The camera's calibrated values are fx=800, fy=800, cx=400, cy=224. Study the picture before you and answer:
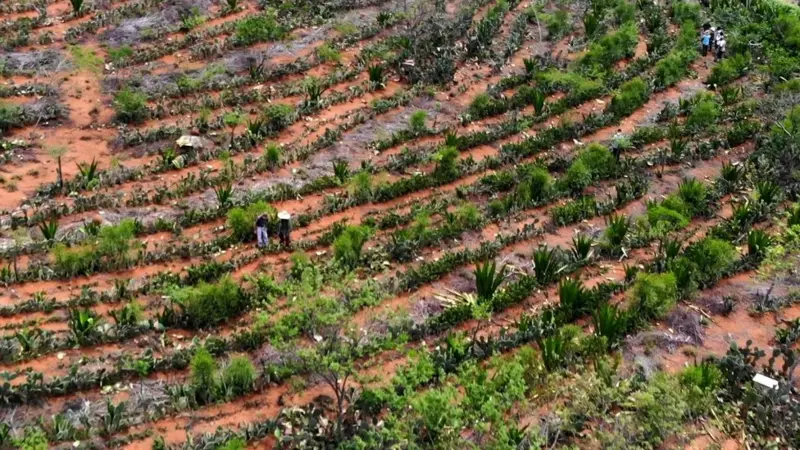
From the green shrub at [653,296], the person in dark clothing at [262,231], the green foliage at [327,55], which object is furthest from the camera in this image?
the green foliage at [327,55]

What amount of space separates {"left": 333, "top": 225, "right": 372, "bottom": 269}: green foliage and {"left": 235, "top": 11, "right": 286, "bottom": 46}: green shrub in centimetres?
713

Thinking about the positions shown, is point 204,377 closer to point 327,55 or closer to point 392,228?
point 392,228

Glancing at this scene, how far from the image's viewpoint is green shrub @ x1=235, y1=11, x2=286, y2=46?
54.1ft

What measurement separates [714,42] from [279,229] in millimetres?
12352

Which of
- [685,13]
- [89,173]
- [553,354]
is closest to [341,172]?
[89,173]

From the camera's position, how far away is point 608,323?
946 centimetres

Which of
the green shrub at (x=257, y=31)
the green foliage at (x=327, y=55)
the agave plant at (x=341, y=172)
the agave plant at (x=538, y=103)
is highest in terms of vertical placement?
the green shrub at (x=257, y=31)

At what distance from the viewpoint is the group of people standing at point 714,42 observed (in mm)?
18234

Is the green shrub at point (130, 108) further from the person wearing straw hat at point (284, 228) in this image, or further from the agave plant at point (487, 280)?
the agave plant at point (487, 280)

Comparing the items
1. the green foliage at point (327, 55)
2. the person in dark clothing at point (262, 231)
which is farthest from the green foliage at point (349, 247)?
the green foliage at point (327, 55)

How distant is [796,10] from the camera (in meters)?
21.9

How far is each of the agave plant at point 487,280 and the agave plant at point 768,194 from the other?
506 centimetres

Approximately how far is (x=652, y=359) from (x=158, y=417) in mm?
5716

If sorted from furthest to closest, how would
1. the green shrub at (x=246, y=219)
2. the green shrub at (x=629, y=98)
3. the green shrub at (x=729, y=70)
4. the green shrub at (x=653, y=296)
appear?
the green shrub at (x=729, y=70)
the green shrub at (x=629, y=98)
the green shrub at (x=246, y=219)
the green shrub at (x=653, y=296)
